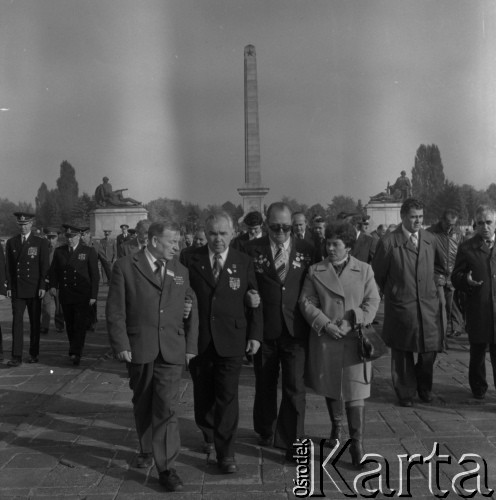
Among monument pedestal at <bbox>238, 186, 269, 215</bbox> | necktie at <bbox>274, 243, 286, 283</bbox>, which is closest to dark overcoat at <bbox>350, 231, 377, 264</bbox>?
necktie at <bbox>274, 243, 286, 283</bbox>

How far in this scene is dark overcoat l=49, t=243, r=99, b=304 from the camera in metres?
8.85

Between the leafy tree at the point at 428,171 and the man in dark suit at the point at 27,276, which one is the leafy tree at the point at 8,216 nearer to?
the leafy tree at the point at 428,171

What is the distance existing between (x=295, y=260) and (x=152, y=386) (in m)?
1.41

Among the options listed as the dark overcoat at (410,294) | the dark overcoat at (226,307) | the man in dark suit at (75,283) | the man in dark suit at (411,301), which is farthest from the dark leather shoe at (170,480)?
the man in dark suit at (75,283)

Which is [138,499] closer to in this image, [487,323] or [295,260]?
[295,260]

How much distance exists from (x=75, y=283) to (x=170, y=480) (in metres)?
5.23

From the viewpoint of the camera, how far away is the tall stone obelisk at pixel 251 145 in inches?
1494

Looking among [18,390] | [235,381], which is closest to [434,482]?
[235,381]

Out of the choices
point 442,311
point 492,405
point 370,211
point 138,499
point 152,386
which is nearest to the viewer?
point 138,499

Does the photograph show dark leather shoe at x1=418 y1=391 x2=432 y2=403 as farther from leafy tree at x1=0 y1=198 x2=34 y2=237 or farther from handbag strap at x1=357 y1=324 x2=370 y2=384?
leafy tree at x1=0 y1=198 x2=34 y2=237

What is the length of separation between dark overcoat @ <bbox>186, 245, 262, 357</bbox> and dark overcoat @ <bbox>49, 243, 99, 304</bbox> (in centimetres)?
454

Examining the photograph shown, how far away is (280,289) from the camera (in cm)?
485

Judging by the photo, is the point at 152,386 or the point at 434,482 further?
the point at 152,386

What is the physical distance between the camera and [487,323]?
6.21m
